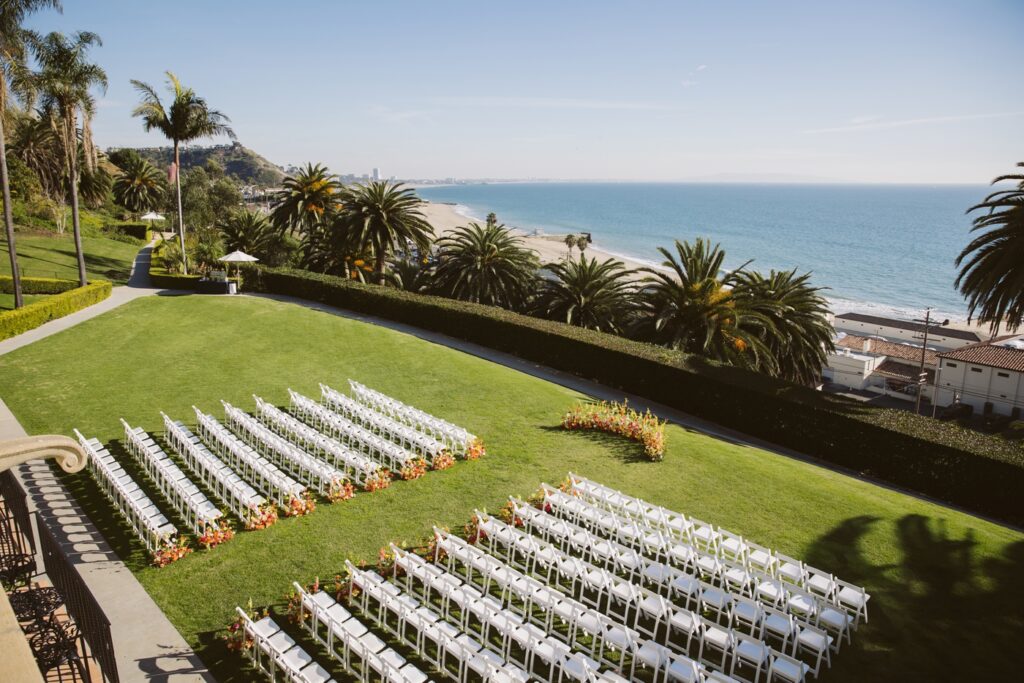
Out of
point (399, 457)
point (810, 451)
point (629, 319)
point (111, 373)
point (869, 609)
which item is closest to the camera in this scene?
point (869, 609)

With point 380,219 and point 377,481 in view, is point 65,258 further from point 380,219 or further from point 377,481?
point 377,481

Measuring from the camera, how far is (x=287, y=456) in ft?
46.5

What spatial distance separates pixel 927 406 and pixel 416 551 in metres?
47.4

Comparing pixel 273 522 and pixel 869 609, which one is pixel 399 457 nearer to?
pixel 273 522

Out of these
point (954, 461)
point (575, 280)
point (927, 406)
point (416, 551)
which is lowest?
point (927, 406)

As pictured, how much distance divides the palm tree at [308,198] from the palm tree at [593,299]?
16.1 meters

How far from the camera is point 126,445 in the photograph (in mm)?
15578

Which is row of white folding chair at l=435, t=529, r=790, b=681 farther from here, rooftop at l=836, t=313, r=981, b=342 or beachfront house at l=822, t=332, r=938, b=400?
rooftop at l=836, t=313, r=981, b=342

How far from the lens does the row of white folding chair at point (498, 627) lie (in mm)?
8227

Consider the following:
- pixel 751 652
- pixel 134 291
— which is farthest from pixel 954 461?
pixel 134 291

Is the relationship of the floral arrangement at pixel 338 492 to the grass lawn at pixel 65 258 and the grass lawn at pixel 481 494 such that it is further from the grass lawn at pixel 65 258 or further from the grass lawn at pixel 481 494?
the grass lawn at pixel 65 258

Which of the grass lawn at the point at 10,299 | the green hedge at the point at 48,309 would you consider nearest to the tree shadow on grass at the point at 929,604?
the green hedge at the point at 48,309

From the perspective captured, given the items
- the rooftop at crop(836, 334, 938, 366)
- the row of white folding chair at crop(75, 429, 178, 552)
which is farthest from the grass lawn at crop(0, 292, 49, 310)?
the rooftop at crop(836, 334, 938, 366)

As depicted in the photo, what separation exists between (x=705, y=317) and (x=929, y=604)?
14.9 meters
